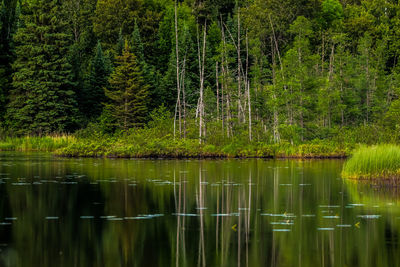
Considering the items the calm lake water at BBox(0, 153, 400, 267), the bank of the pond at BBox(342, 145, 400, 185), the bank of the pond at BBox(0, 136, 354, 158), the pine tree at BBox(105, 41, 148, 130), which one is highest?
the pine tree at BBox(105, 41, 148, 130)

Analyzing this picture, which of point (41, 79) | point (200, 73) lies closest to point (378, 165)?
point (200, 73)

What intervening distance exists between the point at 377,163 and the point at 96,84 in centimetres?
4404

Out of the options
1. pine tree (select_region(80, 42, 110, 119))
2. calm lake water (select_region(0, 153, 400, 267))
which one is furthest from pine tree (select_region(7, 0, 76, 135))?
calm lake water (select_region(0, 153, 400, 267))

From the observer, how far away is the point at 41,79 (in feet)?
190

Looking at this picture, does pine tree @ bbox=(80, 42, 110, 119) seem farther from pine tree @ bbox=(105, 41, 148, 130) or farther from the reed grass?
the reed grass

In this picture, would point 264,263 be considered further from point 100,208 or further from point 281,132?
point 281,132

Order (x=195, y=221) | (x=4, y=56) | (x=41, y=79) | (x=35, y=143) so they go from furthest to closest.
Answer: (x=4, y=56)
(x=41, y=79)
(x=35, y=143)
(x=195, y=221)

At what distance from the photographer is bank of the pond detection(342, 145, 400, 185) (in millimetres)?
20797

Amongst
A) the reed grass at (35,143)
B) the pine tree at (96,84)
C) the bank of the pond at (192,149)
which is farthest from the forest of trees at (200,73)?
the reed grass at (35,143)

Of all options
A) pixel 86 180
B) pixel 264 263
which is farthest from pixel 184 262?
pixel 86 180

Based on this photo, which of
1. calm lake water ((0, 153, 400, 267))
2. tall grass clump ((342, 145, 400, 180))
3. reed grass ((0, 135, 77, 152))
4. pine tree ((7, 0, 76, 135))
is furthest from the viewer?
pine tree ((7, 0, 76, 135))

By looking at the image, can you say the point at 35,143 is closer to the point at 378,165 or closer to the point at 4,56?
the point at 4,56

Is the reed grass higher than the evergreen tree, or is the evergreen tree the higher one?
the evergreen tree

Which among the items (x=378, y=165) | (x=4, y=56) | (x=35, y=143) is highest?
(x=4, y=56)
